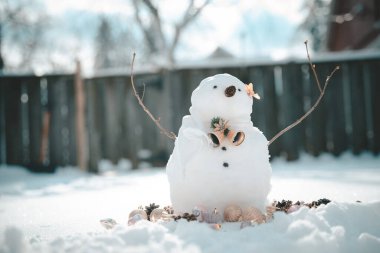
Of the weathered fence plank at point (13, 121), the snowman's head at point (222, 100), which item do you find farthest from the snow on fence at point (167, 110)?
the snowman's head at point (222, 100)

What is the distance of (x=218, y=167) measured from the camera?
1973 millimetres

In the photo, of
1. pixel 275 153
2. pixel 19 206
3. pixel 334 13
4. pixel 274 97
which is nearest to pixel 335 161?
pixel 275 153

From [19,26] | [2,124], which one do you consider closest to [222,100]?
[2,124]

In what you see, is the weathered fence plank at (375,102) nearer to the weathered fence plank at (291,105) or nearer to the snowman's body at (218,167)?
the weathered fence plank at (291,105)

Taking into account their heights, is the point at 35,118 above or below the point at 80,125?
above

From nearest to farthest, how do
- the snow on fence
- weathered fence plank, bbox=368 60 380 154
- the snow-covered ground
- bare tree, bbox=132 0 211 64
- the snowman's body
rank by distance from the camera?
the snow-covered ground → the snowman's body → the snow on fence → weathered fence plank, bbox=368 60 380 154 → bare tree, bbox=132 0 211 64

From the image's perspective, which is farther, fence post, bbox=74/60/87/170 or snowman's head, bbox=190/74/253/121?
fence post, bbox=74/60/87/170

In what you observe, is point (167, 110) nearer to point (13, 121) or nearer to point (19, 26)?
point (13, 121)

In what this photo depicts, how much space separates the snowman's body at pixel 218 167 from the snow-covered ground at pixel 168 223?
0.67 ft

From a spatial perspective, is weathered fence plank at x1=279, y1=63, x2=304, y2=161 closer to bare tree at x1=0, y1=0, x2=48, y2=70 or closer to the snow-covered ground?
the snow-covered ground

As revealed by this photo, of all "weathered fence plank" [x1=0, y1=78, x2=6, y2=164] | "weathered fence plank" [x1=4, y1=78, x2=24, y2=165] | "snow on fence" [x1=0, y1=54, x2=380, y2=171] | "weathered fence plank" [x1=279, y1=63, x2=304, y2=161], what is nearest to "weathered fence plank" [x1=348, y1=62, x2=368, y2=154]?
"snow on fence" [x1=0, y1=54, x2=380, y2=171]

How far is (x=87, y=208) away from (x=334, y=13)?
11.1 metres

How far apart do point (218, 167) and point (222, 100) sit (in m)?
0.39

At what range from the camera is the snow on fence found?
5336mm
